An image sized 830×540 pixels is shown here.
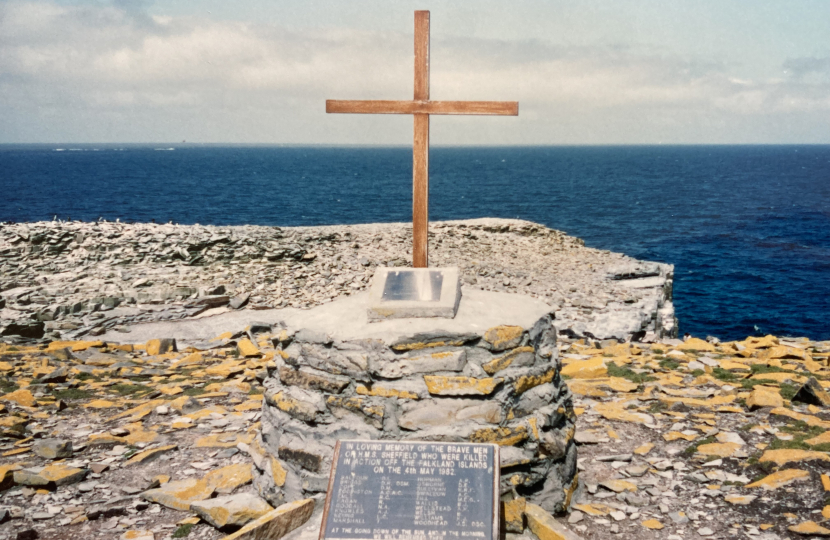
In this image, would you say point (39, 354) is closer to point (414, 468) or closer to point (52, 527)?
point (52, 527)

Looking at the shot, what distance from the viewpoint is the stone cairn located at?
520 centimetres

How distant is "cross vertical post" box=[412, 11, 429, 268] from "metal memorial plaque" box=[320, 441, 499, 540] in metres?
2.34

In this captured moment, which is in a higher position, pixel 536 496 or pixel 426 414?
pixel 426 414

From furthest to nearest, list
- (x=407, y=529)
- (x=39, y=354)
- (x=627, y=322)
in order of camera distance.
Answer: (x=627, y=322) < (x=39, y=354) < (x=407, y=529)

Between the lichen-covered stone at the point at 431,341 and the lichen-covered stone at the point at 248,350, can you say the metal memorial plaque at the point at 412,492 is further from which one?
the lichen-covered stone at the point at 248,350

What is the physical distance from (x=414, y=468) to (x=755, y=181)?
104 m

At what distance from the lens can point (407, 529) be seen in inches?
173

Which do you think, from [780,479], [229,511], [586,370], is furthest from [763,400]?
[229,511]

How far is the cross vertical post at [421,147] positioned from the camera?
20.5ft

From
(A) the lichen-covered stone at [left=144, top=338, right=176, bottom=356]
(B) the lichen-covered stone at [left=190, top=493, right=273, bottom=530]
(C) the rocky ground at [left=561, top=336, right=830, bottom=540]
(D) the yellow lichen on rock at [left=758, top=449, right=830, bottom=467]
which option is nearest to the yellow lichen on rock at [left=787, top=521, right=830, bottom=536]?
(C) the rocky ground at [left=561, top=336, right=830, bottom=540]

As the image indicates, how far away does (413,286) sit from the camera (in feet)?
19.1

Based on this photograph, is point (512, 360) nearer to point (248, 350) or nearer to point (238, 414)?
point (238, 414)

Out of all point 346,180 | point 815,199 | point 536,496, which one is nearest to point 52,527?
point 536,496

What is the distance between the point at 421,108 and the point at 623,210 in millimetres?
59797
